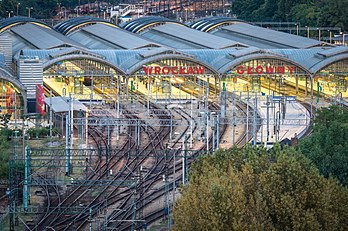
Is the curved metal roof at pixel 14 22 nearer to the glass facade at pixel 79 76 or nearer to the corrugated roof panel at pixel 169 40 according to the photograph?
the corrugated roof panel at pixel 169 40

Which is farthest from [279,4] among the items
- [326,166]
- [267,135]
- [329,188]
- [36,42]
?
[329,188]

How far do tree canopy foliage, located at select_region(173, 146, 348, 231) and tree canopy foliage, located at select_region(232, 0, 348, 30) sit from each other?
38698 mm

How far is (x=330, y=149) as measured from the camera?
24.3m

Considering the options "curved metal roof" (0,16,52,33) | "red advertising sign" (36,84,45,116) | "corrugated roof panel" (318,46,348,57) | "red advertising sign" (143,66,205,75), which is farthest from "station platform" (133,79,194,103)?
"curved metal roof" (0,16,52,33)

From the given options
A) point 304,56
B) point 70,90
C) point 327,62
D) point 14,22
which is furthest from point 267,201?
point 14,22

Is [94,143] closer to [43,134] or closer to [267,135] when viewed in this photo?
[43,134]

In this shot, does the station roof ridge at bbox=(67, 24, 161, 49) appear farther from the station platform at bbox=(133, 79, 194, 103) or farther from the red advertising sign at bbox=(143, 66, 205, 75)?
the red advertising sign at bbox=(143, 66, 205, 75)

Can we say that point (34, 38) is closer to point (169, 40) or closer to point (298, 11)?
point (169, 40)

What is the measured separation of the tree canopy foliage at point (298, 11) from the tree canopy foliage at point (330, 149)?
31.3 metres

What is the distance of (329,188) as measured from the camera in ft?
63.0

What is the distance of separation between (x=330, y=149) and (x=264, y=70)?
1649 cm

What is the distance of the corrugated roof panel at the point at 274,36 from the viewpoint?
4678 cm

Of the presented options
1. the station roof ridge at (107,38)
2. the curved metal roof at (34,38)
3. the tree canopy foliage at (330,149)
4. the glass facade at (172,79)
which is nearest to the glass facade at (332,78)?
the glass facade at (172,79)

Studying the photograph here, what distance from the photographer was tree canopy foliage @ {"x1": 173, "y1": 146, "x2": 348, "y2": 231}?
1828 cm
